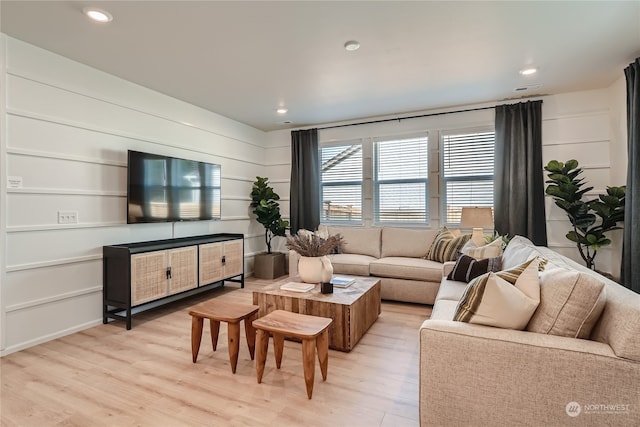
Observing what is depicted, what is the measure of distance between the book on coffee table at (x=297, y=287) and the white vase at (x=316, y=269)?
0.08m

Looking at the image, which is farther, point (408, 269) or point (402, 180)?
point (402, 180)

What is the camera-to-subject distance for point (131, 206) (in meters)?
3.40

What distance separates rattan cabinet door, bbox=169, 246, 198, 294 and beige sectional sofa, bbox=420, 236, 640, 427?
2917 millimetres

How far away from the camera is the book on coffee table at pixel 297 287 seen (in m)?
2.91

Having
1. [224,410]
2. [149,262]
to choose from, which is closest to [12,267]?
Answer: [149,262]

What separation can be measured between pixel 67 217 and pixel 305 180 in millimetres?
3416

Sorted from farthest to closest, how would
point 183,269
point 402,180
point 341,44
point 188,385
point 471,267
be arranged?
point 402,180
point 183,269
point 471,267
point 341,44
point 188,385

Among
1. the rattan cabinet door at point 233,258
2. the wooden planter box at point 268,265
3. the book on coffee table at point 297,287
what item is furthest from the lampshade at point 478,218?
the rattan cabinet door at point 233,258

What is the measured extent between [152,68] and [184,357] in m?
2.80

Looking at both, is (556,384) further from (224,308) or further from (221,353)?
(221,353)

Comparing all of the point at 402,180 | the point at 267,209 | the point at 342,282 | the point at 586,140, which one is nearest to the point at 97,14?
the point at 342,282

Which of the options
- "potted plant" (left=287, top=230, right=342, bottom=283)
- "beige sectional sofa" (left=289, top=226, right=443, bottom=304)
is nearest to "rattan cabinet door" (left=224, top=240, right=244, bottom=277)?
"beige sectional sofa" (left=289, top=226, right=443, bottom=304)

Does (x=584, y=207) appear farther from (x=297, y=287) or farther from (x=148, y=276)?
(x=148, y=276)

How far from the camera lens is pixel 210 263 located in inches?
159
